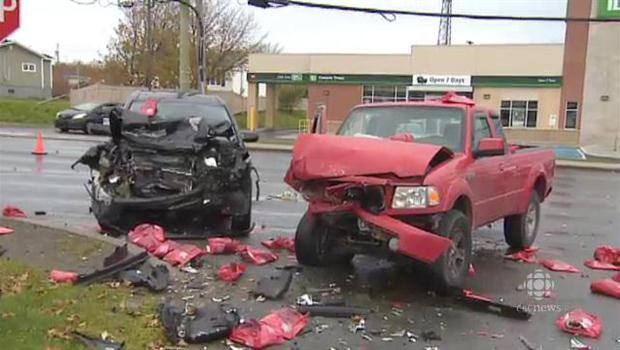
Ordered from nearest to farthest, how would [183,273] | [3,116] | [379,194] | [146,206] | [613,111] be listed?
[379,194], [183,273], [146,206], [613,111], [3,116]

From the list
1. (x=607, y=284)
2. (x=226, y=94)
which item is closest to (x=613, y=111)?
(x=226, y=94)

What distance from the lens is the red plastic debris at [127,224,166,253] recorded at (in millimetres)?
7777

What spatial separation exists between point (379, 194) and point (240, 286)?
1.62 m

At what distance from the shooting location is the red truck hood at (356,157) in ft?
20.4

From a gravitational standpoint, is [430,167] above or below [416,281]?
above

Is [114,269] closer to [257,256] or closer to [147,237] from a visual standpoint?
[147,237]

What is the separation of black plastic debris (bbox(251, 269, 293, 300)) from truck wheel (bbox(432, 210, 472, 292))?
1.38 meters

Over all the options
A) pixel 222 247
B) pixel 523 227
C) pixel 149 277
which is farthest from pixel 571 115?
pixel 149 277

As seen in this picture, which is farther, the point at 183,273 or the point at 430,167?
the point at 183,273

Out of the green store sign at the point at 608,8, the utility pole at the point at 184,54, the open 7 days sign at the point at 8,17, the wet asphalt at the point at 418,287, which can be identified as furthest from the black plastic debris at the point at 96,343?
the green store sign at the point at 608,8

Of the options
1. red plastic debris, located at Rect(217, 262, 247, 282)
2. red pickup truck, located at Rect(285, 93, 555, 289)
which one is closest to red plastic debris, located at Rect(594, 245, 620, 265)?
red pickup truck, located at Rect(285, 93, 555, 289)

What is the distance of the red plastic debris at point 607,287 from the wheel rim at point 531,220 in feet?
6.81

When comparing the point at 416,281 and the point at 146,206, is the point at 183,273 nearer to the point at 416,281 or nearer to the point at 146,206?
the point at 146,206

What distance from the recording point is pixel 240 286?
6641 mm
